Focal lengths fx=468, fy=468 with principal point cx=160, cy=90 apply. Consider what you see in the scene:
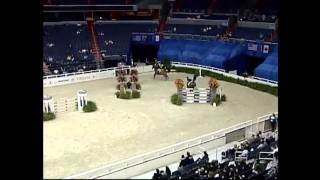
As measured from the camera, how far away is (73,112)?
16.2 m

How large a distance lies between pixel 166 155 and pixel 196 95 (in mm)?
6768

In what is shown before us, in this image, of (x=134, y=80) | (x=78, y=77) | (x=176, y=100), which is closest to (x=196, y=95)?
(x=176, y=100)

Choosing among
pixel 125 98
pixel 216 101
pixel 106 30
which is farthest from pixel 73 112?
pixel 106 30

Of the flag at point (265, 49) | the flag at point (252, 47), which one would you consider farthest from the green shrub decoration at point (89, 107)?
the flag at point (252, 47)

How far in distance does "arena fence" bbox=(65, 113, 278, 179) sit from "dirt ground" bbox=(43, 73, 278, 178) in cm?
101

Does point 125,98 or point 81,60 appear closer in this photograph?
point 125,98

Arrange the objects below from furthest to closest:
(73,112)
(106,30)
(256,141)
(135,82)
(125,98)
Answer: (106,30)
(135,82)
(125,98)
(73,112)
(256,141)

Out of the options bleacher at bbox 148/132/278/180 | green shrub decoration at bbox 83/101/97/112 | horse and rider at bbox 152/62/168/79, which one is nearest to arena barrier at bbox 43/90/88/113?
green shrub decoration at bbox 83/101/97/112

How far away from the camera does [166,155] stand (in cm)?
1101

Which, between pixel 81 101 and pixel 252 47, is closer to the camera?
pixel 81 101

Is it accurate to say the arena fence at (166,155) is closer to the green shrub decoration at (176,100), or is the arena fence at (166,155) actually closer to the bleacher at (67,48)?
the green shrub decoration at (176,100)

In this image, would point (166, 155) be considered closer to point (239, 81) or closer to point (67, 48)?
point (239, 81)
